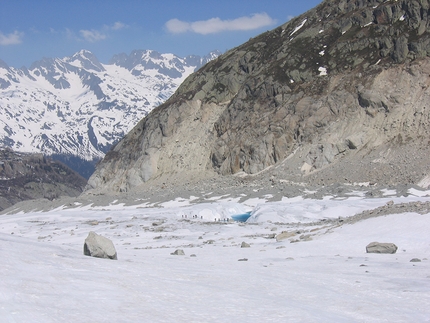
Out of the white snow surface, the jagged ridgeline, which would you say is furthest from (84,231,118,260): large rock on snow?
the jagged ridgeline

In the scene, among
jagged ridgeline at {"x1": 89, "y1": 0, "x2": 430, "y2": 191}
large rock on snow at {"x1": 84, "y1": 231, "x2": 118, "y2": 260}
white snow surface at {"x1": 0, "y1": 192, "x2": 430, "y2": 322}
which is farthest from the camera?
jagged ridgeline at {"x1": 89, "y1": 0, "x2": 430, "y2": 191}

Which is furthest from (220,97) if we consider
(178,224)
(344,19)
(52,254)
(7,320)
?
(7,320)

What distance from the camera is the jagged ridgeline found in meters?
57.8

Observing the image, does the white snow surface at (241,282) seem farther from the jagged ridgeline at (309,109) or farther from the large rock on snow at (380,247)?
the jagged ridgeline at (309,109)

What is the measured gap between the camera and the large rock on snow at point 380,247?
15461mm

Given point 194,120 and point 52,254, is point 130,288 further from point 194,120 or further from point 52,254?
point 194,120

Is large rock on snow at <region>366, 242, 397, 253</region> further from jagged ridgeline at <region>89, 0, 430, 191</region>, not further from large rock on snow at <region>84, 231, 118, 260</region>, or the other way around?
jagged ridgeline at <region>89, 0, 430, 191</region>

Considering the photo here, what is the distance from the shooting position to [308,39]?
75.4m

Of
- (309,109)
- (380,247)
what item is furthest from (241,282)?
(309,109)

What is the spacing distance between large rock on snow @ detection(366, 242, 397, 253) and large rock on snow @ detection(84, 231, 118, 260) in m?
7.62

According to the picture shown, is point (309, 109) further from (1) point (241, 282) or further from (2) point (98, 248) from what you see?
(1) point (241, 282)

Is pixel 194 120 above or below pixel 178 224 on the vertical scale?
above

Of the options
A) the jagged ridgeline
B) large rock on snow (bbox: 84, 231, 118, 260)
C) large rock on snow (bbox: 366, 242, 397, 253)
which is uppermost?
the jagged ridgeline

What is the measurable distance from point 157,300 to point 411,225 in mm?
11773
